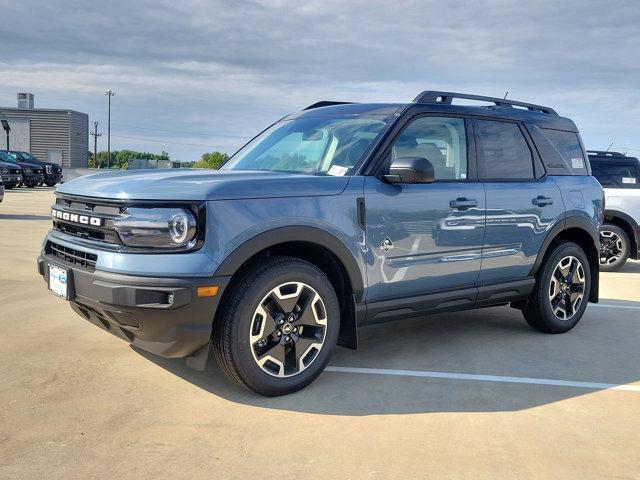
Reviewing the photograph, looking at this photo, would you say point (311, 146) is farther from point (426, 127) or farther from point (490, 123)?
point (490, 123)

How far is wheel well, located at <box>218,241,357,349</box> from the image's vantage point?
12.7 feet

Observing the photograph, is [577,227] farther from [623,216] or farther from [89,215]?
[623,216]

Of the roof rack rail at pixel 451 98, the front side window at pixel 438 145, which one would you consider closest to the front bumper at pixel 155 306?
the front side window at pixel 438 145

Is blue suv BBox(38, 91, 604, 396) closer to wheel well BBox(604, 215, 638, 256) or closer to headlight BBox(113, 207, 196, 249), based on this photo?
headlight BBox(113, 207, 196, 249)

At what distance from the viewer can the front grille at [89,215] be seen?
3.49m

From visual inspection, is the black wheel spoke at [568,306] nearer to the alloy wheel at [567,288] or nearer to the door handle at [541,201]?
the alloy wheel at [567,288]

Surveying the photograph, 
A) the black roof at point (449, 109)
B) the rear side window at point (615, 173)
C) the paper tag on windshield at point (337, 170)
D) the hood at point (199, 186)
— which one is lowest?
the hood at point (199, 186)

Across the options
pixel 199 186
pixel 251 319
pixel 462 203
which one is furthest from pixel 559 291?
pixel 199 186

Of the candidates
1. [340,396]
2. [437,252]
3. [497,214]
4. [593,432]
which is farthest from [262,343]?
[497,214]

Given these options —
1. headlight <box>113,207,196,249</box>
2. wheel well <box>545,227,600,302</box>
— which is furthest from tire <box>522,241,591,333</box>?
headlight <box>113,207,196,249</box>

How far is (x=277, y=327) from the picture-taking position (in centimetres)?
377

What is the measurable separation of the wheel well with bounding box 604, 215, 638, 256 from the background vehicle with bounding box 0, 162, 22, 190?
78.3ft

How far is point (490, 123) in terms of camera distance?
5152 millimetres

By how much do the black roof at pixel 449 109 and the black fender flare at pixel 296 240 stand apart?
120 cm
